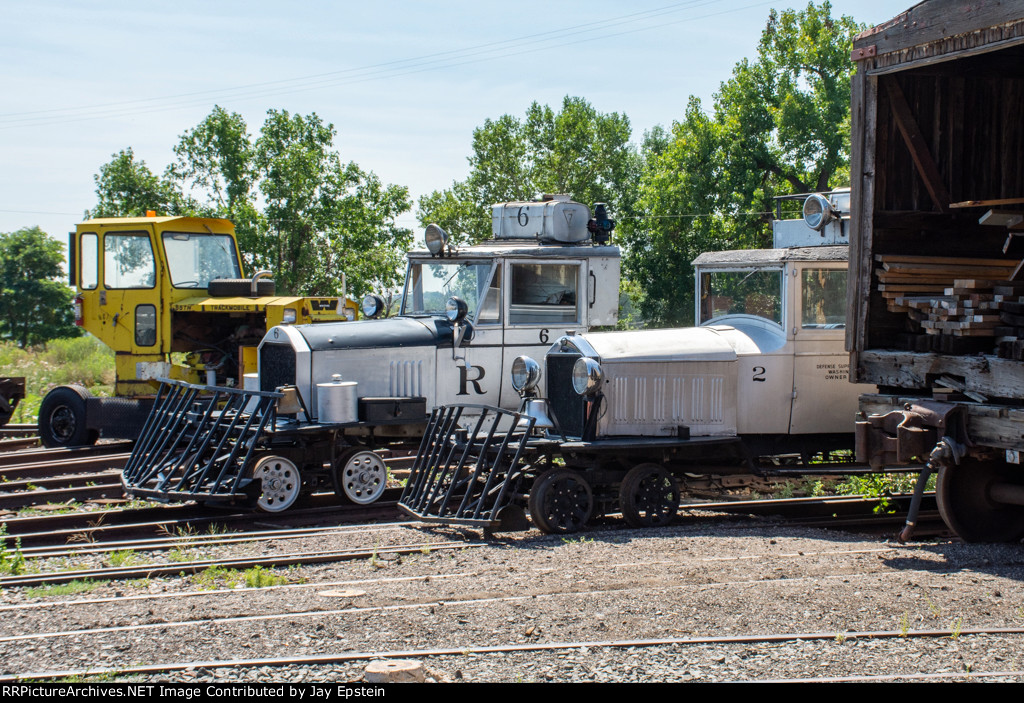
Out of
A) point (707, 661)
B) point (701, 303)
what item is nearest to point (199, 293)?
point (701, 303)

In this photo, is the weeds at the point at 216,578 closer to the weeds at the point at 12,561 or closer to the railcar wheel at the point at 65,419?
the weeds at the point at 12,561

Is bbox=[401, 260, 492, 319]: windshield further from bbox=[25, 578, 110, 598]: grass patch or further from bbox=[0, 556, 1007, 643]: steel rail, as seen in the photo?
bbox=[25, 578, 110, 598]: grass patch

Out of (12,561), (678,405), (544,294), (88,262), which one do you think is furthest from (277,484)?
(88,262)

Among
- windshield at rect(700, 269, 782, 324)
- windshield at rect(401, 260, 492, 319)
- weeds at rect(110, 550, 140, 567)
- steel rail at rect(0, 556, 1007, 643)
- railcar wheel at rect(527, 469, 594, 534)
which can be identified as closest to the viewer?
steel rail at rect(0, 556, 1007, 643)

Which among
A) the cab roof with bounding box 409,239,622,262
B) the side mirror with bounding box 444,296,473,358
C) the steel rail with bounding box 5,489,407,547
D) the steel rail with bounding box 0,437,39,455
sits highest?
the cab roof with bounding box 409,239,622,262

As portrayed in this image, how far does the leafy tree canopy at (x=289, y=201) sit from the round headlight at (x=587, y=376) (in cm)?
2195

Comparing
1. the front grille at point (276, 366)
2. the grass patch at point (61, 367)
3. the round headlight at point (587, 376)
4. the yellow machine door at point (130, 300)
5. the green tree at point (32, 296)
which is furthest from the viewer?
the green tree at point (32, 296)

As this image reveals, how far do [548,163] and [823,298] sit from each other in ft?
123

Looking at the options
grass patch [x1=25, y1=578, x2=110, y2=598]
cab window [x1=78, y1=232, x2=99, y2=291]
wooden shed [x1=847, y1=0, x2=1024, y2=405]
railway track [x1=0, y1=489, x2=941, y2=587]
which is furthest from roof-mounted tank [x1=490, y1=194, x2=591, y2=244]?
grass patch [x1=25, y1=578, x2=110, y2=598]

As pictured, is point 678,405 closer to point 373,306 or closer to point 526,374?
point 526,374

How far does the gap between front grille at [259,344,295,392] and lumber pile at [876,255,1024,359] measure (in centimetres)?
558

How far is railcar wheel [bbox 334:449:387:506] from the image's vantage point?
32.8ft

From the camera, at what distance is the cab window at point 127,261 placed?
44.0 feet

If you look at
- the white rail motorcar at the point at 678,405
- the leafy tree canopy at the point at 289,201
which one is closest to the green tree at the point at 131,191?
the leafy tree canopy at the point at 289,201
